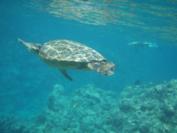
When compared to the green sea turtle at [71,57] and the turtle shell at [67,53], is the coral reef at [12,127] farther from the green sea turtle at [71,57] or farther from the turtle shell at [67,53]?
the turtle shell at [67,53]

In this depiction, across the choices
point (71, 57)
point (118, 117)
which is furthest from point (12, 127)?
point (71, 57)

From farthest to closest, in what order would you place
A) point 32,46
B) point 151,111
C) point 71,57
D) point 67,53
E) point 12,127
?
point 12,127 < point 151,111 < point 32,46 < point 67,53 < point 71,57

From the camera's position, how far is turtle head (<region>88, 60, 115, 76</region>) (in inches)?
299

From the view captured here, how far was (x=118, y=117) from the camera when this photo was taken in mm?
19859

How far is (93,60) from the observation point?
27.3 ft

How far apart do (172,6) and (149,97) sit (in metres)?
8.59

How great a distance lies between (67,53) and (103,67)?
183 cm

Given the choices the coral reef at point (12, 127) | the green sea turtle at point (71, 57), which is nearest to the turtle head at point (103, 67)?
the green sea turtle at point (71, 57)

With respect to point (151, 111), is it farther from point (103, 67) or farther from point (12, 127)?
point (103, 67)

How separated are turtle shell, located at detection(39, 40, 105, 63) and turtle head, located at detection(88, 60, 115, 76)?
0.59ft

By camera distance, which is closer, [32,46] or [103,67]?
[103,67]

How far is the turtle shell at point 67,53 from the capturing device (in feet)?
28.1

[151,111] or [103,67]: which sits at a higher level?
[103,67]

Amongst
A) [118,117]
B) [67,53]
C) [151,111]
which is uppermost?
[67,53]
